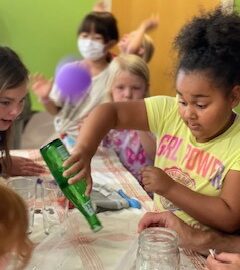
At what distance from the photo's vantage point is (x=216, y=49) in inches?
42.7

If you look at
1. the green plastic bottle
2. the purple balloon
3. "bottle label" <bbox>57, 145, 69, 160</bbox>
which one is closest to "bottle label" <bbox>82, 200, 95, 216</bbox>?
the green plastic bottle

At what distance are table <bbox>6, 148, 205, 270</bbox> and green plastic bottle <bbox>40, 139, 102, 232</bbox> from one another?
0.03 metres

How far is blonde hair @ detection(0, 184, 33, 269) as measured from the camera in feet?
2.15

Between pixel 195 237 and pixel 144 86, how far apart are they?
924 millimetres

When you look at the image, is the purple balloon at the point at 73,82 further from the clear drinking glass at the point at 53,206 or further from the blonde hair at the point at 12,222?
the blonde hair at the point at 12,222

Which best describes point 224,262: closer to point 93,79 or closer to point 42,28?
point 93,79

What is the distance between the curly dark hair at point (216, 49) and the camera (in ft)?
3.54

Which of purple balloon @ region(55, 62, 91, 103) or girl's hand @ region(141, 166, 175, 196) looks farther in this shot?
purple balloon @ region(55, 62, 91, 103)

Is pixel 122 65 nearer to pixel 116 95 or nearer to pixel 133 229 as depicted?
pixel 116 95

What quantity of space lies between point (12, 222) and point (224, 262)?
0.43 m

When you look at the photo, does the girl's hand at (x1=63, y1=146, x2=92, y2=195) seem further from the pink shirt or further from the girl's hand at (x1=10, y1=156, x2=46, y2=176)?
the pink shirt

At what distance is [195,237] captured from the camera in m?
1.04

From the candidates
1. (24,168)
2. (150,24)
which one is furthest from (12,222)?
(150,24)

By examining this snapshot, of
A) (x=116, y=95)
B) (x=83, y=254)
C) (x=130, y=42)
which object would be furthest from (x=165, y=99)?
(x=130, y=42)
